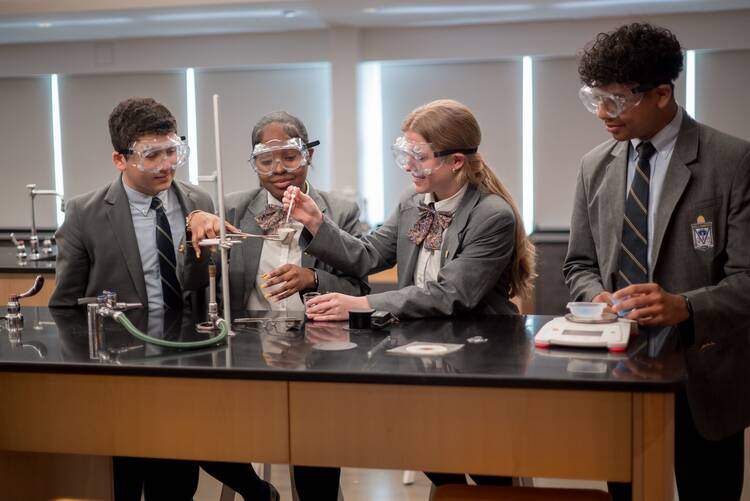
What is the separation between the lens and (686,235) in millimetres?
2426

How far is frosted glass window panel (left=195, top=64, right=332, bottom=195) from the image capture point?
706 centimetres

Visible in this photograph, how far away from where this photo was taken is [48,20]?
6.37 meters

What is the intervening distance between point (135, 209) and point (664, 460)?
6.46ft

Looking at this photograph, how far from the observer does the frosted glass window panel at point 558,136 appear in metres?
6.73

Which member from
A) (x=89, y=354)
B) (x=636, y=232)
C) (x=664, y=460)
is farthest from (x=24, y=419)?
(x=636, y=232)

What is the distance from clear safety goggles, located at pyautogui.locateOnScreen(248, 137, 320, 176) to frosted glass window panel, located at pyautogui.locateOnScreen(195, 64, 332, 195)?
4.09m

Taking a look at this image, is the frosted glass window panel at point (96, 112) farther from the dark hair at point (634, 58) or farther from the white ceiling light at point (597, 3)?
the dark hair at point (634, 58)

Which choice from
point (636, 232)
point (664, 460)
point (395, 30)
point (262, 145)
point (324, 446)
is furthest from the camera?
point (395, 30)

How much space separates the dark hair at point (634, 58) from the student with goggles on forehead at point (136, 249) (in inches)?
52.2

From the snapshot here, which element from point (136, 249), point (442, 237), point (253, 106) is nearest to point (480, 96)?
point (253, 106)

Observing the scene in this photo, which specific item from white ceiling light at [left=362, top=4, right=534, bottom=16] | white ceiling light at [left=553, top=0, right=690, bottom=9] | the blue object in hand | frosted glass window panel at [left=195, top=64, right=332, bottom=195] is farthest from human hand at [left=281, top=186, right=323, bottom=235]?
frosted glass window panel at [left=195, top=64, right=332, bottom=195]

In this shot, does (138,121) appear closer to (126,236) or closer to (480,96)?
(126,236)

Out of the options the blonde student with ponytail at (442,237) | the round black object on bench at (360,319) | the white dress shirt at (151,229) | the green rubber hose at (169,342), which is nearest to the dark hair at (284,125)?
the blonde student with ponytail at (442,237)

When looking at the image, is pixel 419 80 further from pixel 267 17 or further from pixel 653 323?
pixel 653 323
